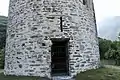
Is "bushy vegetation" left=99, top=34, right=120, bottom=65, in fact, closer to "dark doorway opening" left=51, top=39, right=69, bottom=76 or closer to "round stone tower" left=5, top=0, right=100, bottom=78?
"round stone tower" left=5, top=0, right=100, bottom=78

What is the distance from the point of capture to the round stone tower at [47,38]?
26.3ft

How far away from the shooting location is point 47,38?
8094mm

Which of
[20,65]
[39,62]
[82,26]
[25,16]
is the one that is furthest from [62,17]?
[20,65]

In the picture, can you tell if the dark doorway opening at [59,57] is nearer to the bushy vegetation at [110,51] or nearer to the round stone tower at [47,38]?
the round stone tower at [47,38]

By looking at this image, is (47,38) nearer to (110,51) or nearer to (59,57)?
(59,57)

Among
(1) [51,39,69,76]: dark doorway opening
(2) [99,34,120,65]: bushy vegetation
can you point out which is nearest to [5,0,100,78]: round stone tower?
(1) [51,39,69,76]: dark doorway opening

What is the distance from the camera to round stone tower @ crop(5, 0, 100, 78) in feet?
26.3

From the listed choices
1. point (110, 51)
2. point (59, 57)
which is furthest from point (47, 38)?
point (110, 51)

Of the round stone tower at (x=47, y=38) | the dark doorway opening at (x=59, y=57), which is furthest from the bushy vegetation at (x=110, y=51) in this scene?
the dark doorway opening at (x=59, y=57)

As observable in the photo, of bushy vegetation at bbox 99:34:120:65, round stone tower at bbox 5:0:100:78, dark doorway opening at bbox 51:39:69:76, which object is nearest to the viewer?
round stone tower at bbox 5:0:100:78

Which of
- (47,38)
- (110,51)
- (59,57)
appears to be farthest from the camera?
(110,51)

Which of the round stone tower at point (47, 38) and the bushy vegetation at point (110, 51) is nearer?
the round stone tower at point (47, 38)

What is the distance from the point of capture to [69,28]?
27.7 feet

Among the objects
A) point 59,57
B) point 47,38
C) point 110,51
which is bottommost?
point 110,51
